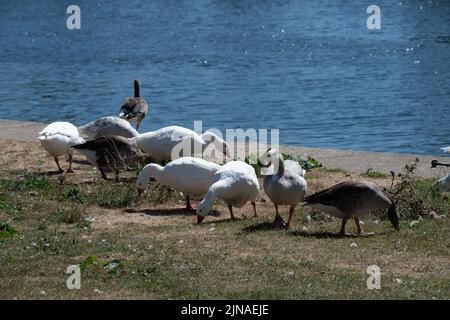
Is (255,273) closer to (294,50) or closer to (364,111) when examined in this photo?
(364,111)

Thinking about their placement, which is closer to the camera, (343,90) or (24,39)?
(343,90)

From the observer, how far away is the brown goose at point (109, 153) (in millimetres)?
14195

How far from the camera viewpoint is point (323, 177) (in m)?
14.4

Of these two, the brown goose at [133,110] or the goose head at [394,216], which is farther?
the brown goose at [133,110]

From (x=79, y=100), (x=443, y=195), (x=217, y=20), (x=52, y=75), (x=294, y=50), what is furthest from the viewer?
(x=217, y=20)

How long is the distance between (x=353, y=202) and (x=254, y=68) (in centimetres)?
2466

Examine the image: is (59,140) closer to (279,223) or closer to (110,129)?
(110,129)

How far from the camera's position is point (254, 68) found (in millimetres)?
35406

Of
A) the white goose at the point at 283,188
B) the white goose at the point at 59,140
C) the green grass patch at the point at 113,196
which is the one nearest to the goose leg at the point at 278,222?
the white goose at the point at 283,188

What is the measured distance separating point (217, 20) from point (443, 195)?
1538 inches

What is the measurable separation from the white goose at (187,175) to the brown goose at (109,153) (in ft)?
4.38

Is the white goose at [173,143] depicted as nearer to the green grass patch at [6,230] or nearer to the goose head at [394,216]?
the green grass patch at [6,230]

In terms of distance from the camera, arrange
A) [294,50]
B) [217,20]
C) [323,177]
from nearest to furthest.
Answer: [323,177] < [294,50] < [217,20]
